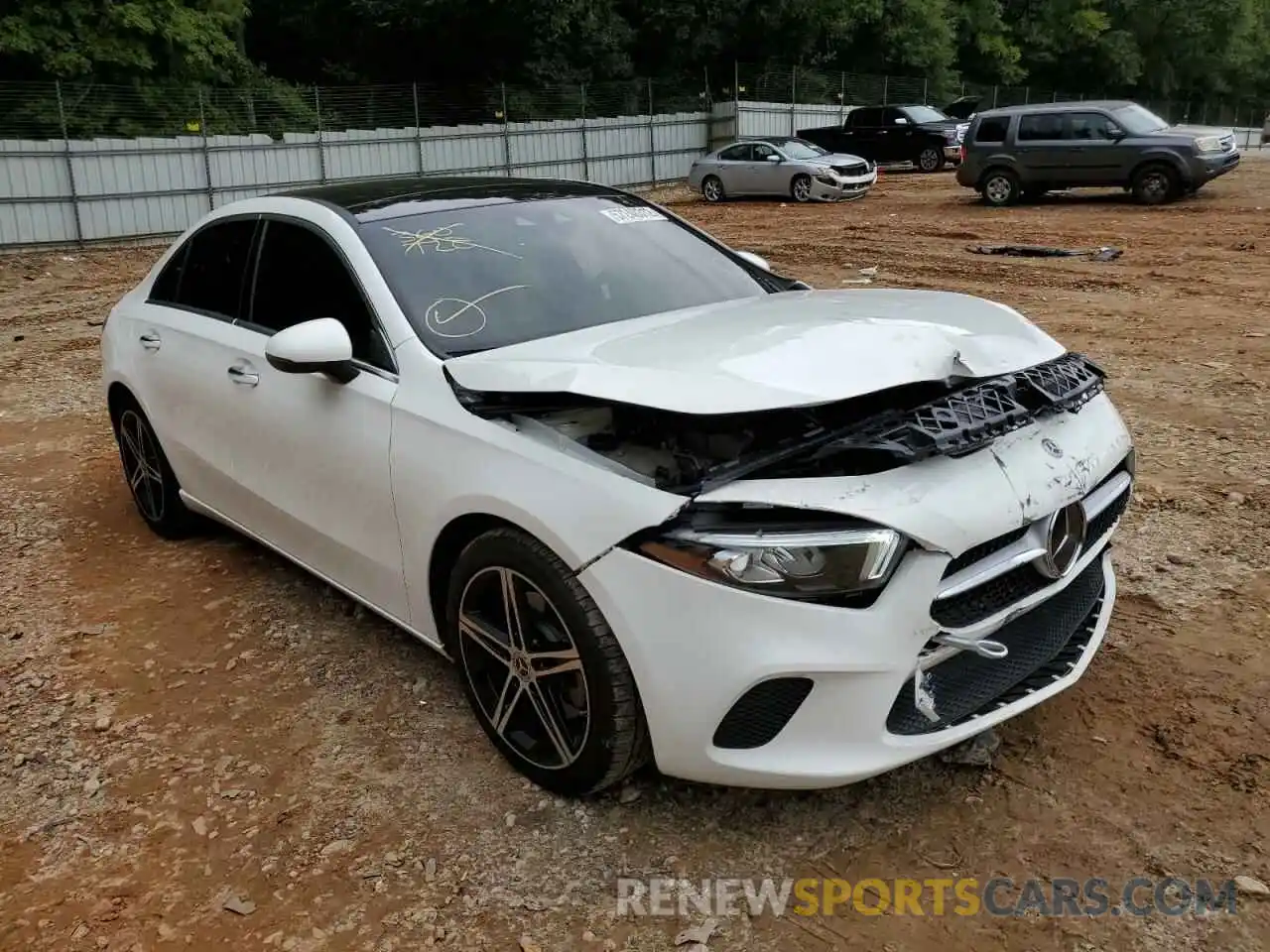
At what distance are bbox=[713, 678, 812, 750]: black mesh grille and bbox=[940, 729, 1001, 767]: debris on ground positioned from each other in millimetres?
764

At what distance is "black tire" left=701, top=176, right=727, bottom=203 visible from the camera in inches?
872

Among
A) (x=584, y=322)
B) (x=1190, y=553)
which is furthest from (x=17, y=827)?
(x=1190, y=553)

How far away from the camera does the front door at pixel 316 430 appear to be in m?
3.24

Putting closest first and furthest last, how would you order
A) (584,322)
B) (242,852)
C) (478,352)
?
(242,852)
(478,352)
(584,322)

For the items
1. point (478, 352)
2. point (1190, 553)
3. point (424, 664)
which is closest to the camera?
point (478, 352)

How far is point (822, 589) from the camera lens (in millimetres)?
2348

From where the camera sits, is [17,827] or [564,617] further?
[17,827]

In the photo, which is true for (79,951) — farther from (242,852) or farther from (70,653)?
(70,653)

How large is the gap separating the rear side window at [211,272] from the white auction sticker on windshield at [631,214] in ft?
4.52

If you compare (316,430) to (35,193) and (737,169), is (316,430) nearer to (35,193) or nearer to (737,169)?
(35,193)

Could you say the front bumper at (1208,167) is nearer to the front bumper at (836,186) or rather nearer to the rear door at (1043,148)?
the rear door at (1043,148)

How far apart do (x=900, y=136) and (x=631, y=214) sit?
2360 centimetres

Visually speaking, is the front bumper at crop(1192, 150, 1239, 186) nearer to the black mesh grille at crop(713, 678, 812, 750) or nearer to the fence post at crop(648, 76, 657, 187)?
the fence post at crop(648, 76, 657, 187)

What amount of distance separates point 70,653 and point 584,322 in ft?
7.56
